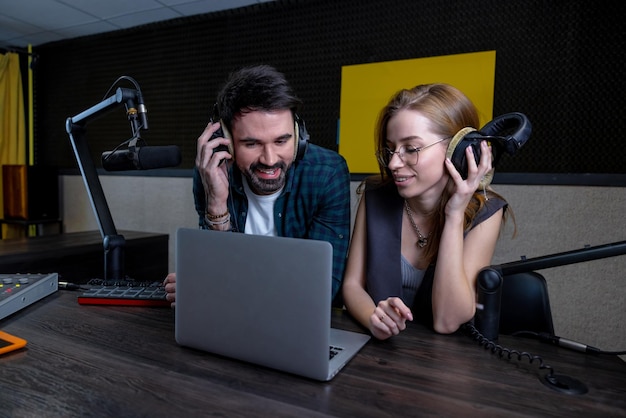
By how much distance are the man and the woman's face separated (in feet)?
1.01

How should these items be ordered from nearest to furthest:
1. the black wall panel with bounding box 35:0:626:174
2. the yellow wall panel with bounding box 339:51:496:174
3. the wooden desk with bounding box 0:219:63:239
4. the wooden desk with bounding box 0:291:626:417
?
the wooden desk with bounding box 0:291:626:417
the black wall panel with bounding box 35:0:626:174
the yellow wall panel with bounding box 339:51:496:174
the wooden desk with bounding box 0:219:63:239

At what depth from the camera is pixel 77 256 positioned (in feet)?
6.24

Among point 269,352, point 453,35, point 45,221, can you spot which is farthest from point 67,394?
point 45,221

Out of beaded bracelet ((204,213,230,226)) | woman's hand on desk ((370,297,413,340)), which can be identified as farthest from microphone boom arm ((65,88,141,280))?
woman's hand on desk ((370,297,413,340))

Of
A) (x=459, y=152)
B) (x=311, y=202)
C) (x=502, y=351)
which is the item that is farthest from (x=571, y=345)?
(x=311, y=202)

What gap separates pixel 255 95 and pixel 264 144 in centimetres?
14

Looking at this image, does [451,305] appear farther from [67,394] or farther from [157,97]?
[157,97]

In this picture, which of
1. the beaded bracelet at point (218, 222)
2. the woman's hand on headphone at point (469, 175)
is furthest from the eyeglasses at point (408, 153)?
the beaded bracelet at point (218, 222)

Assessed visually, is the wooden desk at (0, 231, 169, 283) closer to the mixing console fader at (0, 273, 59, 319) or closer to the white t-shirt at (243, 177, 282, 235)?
the mixing console fader at (0, 273, 59, 319)

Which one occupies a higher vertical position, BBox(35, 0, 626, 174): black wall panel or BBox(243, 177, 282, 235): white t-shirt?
BBox(35, 0, 626, 174): black wall panel

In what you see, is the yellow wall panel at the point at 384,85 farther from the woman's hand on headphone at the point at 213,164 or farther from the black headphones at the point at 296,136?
the woman's hand on headphone at the point at 213,164

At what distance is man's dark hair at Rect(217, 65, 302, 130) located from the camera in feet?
3.75

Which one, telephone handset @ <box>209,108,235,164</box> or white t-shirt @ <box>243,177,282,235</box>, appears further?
white t-shirt @ <box>243,177,282,235</box>

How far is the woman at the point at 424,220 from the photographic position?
921mm
